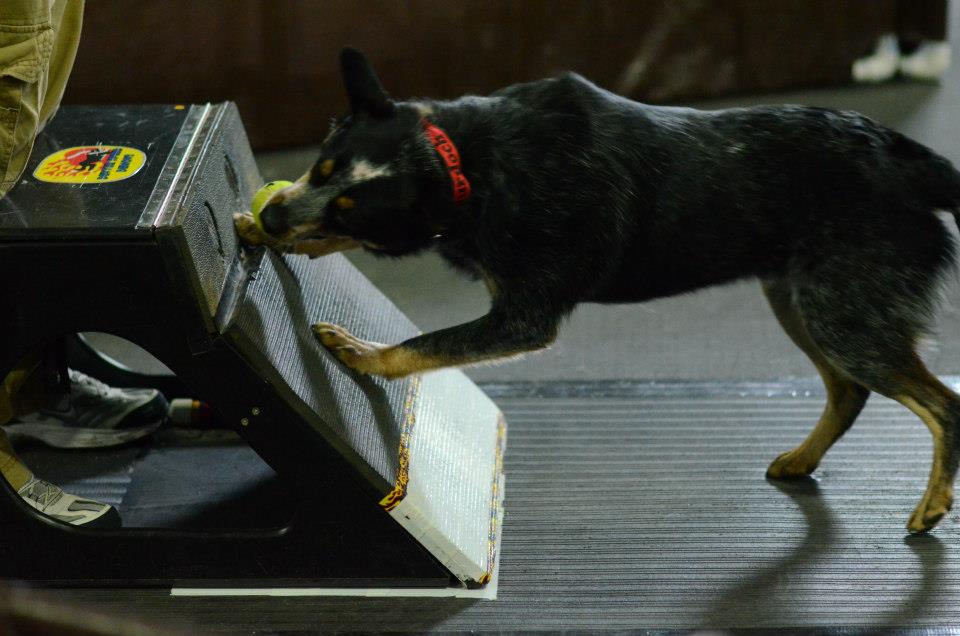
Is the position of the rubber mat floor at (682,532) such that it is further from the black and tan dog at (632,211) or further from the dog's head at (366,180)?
the dog's head at (366,180)

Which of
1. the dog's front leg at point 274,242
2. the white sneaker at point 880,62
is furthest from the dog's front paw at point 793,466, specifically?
the white sneaker at point 880,62

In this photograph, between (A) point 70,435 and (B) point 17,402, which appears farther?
(A) point 70,435

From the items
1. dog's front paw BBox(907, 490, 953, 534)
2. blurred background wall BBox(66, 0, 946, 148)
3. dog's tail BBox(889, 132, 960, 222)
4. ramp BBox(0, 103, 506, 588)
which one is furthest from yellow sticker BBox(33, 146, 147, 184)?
blurred background wall BBox(66, 0, 946, 148)

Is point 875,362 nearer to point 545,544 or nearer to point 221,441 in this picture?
point 545,544

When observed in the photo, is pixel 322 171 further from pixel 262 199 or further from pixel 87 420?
pixel 87 420

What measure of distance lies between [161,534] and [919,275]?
152 centimetres

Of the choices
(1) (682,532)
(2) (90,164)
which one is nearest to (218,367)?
(2) (90,164)

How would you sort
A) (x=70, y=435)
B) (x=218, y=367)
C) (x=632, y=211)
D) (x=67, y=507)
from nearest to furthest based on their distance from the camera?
(x=218, y=367), (x=632, y=211), (x=67, y=507), (x=70, y=435)

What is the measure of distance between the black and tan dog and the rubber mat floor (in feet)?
0.72

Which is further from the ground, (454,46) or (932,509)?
(932,509)

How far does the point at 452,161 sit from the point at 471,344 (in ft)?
1.17

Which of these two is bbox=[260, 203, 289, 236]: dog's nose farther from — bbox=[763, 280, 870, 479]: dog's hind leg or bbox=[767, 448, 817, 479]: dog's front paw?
bbox=[767, 448, 817, 479]: dog's front paw

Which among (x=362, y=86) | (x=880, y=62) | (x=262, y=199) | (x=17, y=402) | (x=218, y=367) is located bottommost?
(x=880, y=62)

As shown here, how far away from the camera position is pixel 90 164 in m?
2.09
